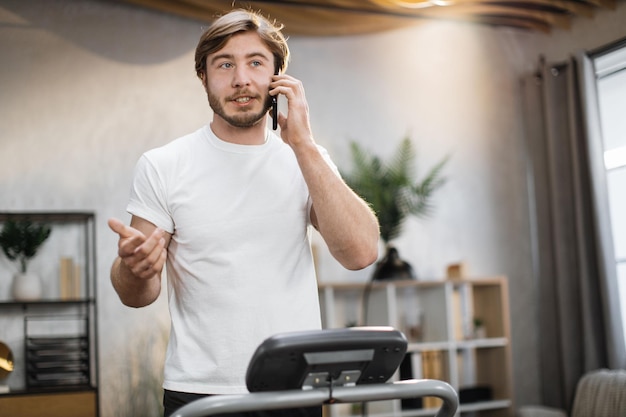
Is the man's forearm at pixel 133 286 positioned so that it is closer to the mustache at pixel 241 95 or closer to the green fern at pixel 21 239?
the mustache at pixel 241 95

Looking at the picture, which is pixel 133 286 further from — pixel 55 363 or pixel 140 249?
pixel 55 363

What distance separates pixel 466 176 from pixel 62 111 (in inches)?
115

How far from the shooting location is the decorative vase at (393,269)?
490 cm

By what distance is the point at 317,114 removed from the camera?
565cm

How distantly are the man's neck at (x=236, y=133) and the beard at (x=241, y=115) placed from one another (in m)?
0.03

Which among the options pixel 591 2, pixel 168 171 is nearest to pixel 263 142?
pixel 168 171

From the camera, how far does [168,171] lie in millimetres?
1793

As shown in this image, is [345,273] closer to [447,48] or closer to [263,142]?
[447,48]

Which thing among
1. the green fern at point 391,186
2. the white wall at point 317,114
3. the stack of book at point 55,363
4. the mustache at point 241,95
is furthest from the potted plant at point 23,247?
the mustache at point 241,95

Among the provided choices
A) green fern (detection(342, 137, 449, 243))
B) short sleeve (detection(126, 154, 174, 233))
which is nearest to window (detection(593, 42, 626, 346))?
green fern (detection(342, 137, 449, 243))

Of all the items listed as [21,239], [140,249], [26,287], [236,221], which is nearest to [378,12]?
[21,239]

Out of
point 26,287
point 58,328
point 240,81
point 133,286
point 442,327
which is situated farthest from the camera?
point 442,327

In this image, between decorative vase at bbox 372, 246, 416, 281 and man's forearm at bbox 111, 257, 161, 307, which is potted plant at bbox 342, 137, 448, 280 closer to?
decorative vase at bbox 372, 246, 416, 281

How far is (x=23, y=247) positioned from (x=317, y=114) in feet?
7.03
